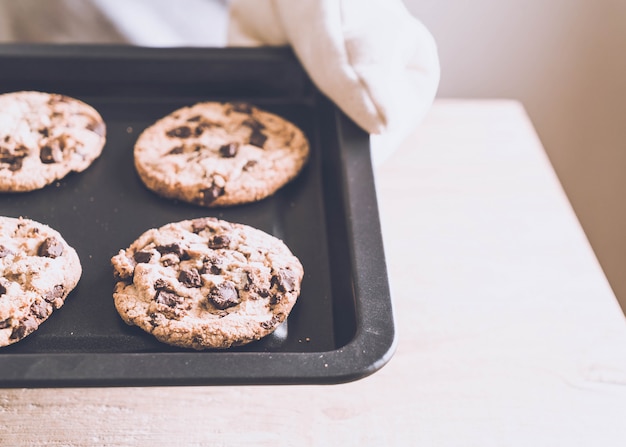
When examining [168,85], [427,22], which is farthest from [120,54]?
[427,22]

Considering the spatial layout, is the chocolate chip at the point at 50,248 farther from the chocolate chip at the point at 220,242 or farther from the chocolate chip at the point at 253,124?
the chocolate chip at the point at 253,124

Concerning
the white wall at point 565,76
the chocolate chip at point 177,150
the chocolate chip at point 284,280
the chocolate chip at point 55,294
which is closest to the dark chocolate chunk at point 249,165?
the chocolate chip at point 177,150

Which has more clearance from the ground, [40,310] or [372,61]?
[372,61]

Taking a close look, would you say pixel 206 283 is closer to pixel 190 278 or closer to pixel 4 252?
pixel 190 278

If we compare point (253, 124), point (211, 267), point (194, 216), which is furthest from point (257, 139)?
point (211, 267)

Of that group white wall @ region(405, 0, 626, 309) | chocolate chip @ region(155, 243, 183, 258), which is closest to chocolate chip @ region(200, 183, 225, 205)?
chocolate chip @ region(155, 243, 183, 258)

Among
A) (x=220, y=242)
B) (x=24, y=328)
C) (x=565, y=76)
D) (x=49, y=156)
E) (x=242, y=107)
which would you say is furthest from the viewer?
(x=565, y=76)

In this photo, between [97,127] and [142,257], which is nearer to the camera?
[142,257]
